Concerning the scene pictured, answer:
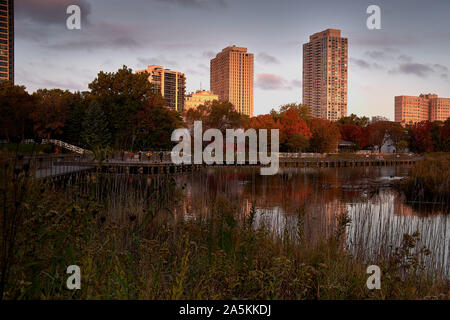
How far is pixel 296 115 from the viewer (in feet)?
173

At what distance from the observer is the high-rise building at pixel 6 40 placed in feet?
417

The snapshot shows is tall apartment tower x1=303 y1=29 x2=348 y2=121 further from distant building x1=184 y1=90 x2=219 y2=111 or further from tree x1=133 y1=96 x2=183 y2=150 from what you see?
tree x1=133 y1=96 x2=183 y2=150

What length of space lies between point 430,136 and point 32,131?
67.8m

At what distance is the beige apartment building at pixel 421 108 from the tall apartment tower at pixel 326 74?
32.4m

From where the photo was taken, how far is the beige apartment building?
16150 cm

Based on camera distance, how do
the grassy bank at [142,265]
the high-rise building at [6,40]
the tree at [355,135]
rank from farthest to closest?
the high-rise building at [6,40], the tree at [355,135], the grassy bank at [142,265]

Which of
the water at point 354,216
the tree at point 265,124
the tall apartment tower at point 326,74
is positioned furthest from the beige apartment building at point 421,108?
the water at point 354,216

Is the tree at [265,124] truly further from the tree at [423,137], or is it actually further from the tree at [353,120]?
the tree at [353,120]

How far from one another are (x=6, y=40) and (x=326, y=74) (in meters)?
135

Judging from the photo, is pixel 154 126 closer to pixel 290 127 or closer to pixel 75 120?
pixel 75 120

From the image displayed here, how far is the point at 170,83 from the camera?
184m

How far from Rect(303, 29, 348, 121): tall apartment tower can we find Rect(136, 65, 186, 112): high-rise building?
2710 inches
